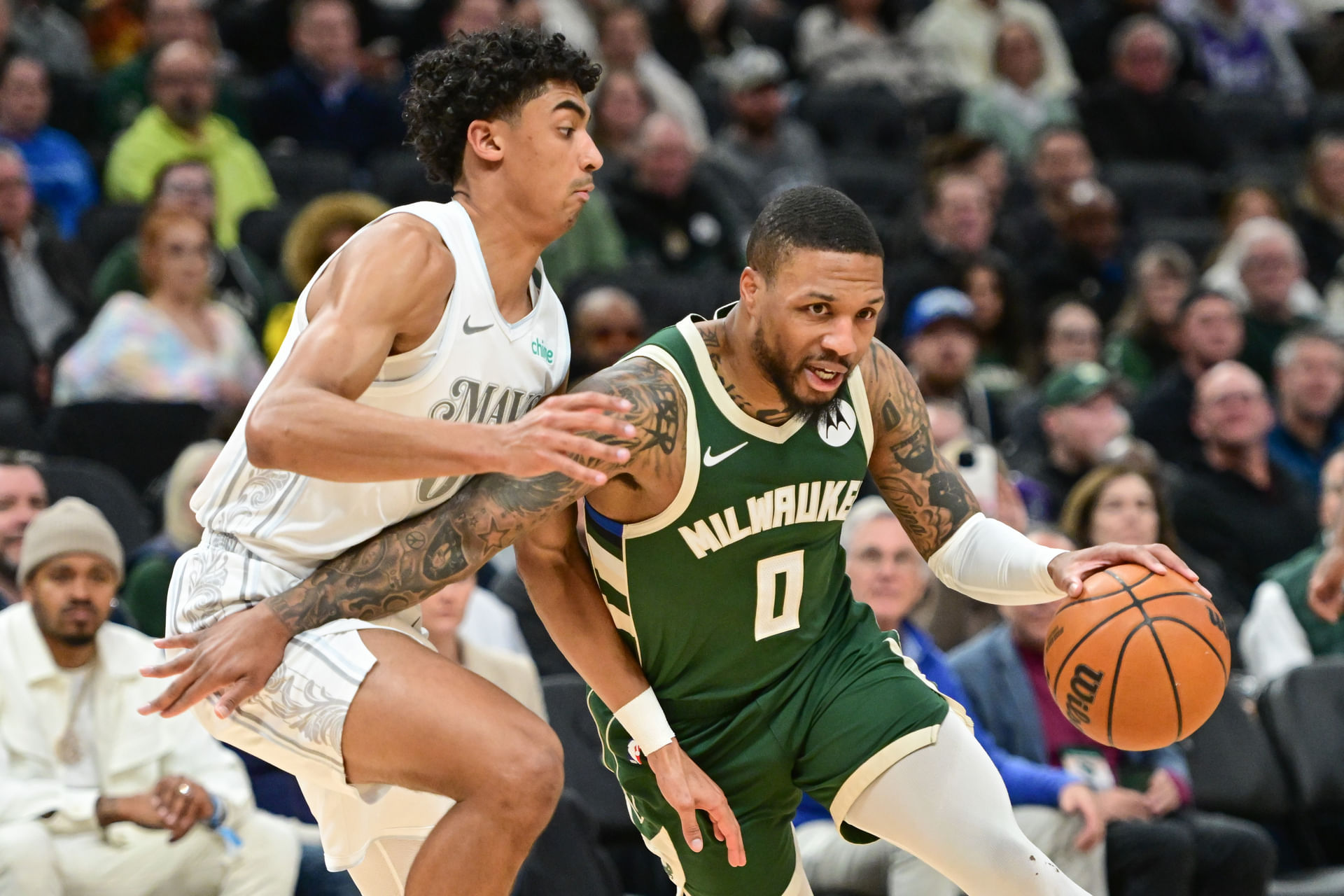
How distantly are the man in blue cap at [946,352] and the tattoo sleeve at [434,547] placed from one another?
4.72 m

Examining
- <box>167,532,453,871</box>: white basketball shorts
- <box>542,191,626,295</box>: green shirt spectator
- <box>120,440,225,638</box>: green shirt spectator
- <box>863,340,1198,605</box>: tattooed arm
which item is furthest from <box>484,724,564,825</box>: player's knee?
<box>542,191,626,295</box>: green shirt spectator

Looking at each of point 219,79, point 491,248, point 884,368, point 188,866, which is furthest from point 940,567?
point 219,79

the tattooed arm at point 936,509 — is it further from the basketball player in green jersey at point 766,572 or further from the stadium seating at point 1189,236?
the stadium seating at point 1189,236

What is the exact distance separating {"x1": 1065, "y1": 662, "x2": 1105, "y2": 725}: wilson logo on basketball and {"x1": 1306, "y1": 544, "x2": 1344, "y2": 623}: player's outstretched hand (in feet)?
6.87

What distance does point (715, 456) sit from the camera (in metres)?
3.76

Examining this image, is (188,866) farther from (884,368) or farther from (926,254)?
(926,254)

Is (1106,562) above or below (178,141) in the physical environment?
below

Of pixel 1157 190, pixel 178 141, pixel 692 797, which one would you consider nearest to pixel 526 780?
pixel 692 797

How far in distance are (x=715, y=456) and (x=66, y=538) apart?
8.45ft

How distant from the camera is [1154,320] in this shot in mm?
9391

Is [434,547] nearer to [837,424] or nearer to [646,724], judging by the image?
[646,724]

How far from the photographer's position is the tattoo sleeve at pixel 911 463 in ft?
13.2

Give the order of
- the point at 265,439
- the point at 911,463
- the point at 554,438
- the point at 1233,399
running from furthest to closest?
the point at 1233,399 < the point at 911,463 < the point at 265,439 < the point at 554,438

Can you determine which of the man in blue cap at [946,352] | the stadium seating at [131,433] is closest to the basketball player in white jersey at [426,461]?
the stadium seating at [131,433]
